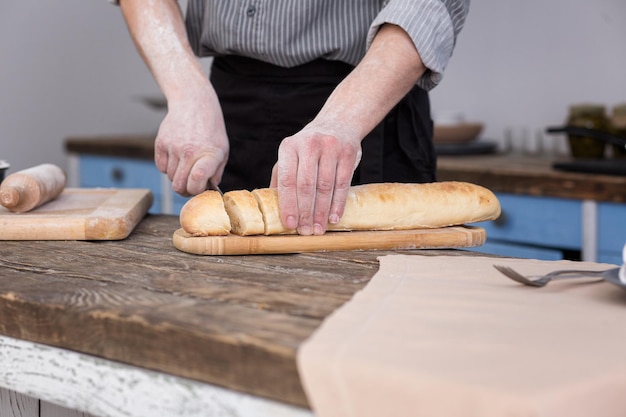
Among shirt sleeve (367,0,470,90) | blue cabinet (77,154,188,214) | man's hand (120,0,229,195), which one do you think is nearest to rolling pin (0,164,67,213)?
man's hand (120,0,229,195)

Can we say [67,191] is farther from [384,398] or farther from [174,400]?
[384,398]

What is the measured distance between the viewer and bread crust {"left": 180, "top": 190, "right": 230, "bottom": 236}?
47.3 inches

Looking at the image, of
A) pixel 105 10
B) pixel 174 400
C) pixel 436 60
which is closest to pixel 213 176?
pixel 436 60

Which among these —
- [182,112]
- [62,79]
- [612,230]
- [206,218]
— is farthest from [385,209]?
[62,79]

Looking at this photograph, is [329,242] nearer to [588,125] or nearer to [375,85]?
[375,85]

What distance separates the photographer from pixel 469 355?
68 centimetres

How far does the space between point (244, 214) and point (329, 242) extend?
127mm

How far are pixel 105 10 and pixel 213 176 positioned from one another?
9.01ft

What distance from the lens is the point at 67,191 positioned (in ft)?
5.52

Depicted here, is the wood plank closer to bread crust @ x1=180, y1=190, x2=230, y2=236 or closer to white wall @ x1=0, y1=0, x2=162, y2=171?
bread crust @ x1=180, y1=190, x2=230, y2=236

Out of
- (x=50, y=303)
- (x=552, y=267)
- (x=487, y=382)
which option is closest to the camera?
(x=487, y=382)

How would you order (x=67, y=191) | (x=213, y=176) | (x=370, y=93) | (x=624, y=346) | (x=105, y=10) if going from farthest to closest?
(x=105, y=10), (x=67, y=191), (x=213, y=176), (x=370, y=93), (x=624, y=346)

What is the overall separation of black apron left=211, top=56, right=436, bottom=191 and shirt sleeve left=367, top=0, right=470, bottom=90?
21cm

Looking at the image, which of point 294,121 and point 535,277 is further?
point 294,121
